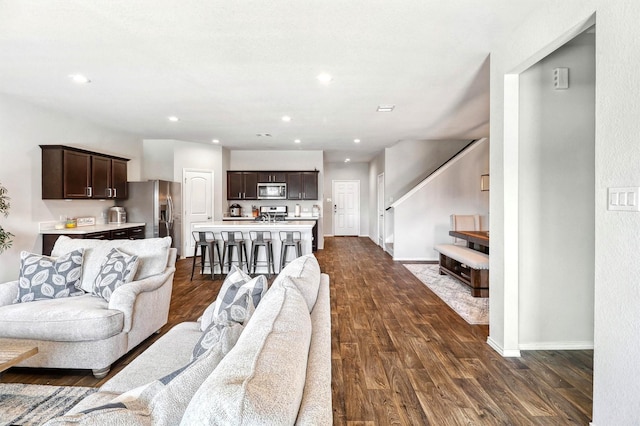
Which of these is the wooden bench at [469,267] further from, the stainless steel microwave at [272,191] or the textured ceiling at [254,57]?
the stainless steel microwave at [272,191]

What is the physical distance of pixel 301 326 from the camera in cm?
110

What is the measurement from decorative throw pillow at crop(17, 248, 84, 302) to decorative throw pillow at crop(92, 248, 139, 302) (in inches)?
7.6

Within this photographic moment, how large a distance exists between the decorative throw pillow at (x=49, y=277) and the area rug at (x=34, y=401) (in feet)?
2.13

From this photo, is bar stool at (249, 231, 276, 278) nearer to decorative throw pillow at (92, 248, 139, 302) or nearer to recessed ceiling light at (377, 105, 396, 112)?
recessed ceiling light at (377, 105, 396, 112)

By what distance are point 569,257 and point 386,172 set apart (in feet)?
17.2

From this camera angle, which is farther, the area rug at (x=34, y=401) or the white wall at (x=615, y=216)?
the area rug at (x=34, y=401)

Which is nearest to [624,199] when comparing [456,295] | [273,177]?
[456,295]

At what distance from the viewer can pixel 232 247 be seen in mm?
5676

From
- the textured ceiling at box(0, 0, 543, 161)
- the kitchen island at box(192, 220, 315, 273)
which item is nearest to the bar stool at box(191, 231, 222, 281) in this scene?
the kitchen island at box(192, 220, 315, 273)

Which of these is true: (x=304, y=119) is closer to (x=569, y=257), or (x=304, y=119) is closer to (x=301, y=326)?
(x=569, y=257)

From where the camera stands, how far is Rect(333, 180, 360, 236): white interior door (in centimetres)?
1159

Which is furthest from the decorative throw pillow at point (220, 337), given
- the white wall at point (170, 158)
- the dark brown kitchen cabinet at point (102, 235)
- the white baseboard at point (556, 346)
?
the white wall at point (170, 158)

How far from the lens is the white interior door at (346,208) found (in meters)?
11.6

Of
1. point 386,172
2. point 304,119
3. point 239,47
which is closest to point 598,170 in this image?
point 239,47
